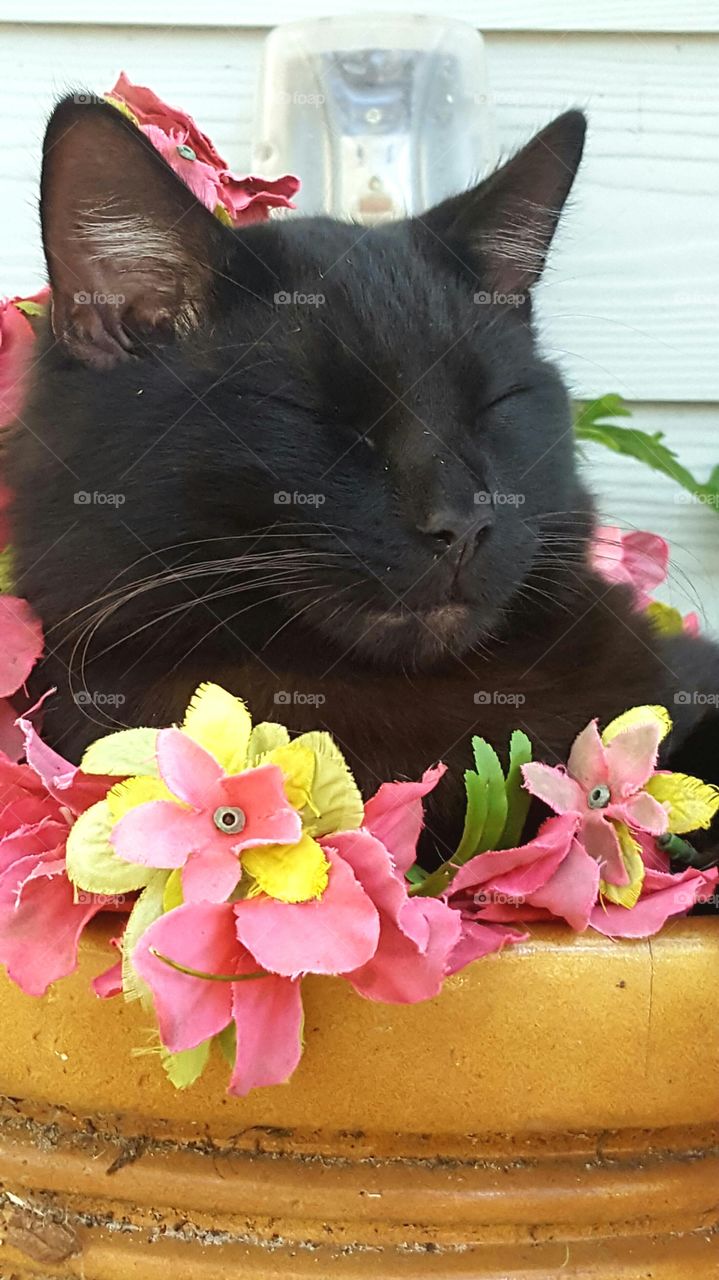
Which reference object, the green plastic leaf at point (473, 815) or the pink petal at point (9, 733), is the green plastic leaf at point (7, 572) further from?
the green plastic leaf at point (473, 815)

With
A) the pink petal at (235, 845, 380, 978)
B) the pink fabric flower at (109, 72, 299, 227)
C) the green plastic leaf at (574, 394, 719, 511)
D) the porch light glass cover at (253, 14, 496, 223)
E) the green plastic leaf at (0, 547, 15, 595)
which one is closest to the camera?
the pink petal at (235, 845, 380, 978)

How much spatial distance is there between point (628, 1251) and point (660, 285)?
100 centimetres

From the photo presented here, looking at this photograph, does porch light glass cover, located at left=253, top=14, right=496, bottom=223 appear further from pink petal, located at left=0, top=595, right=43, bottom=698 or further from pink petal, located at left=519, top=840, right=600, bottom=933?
pink petal, located at left=519, top=840, right=600, bottom=933

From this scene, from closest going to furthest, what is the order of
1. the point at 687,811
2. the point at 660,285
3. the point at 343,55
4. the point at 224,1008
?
the point at 224,1008 < the point at 687,811 < the point at 343,55 < the point at 660,285

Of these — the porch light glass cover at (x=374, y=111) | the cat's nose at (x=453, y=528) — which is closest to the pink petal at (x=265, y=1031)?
the cat's nose at (x=453, y=528)

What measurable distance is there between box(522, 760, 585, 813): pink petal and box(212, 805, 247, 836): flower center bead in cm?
13

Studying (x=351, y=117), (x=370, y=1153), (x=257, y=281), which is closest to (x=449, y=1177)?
(x=370, y=1153)

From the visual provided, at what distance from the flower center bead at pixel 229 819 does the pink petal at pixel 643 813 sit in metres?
0.18

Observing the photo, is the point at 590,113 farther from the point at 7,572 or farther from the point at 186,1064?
the point at 186,1064

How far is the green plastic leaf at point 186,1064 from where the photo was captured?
1.44ft

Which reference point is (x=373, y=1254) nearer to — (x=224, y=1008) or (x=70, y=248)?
(x=224, y=1008)

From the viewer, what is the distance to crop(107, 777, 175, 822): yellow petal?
1.51ft

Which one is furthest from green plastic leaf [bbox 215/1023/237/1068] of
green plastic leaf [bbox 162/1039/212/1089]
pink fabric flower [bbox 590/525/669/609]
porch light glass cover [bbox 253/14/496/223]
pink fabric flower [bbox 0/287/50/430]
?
porch light glass cover [bbox 253/14/496/223]

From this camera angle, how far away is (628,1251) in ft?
1.69
